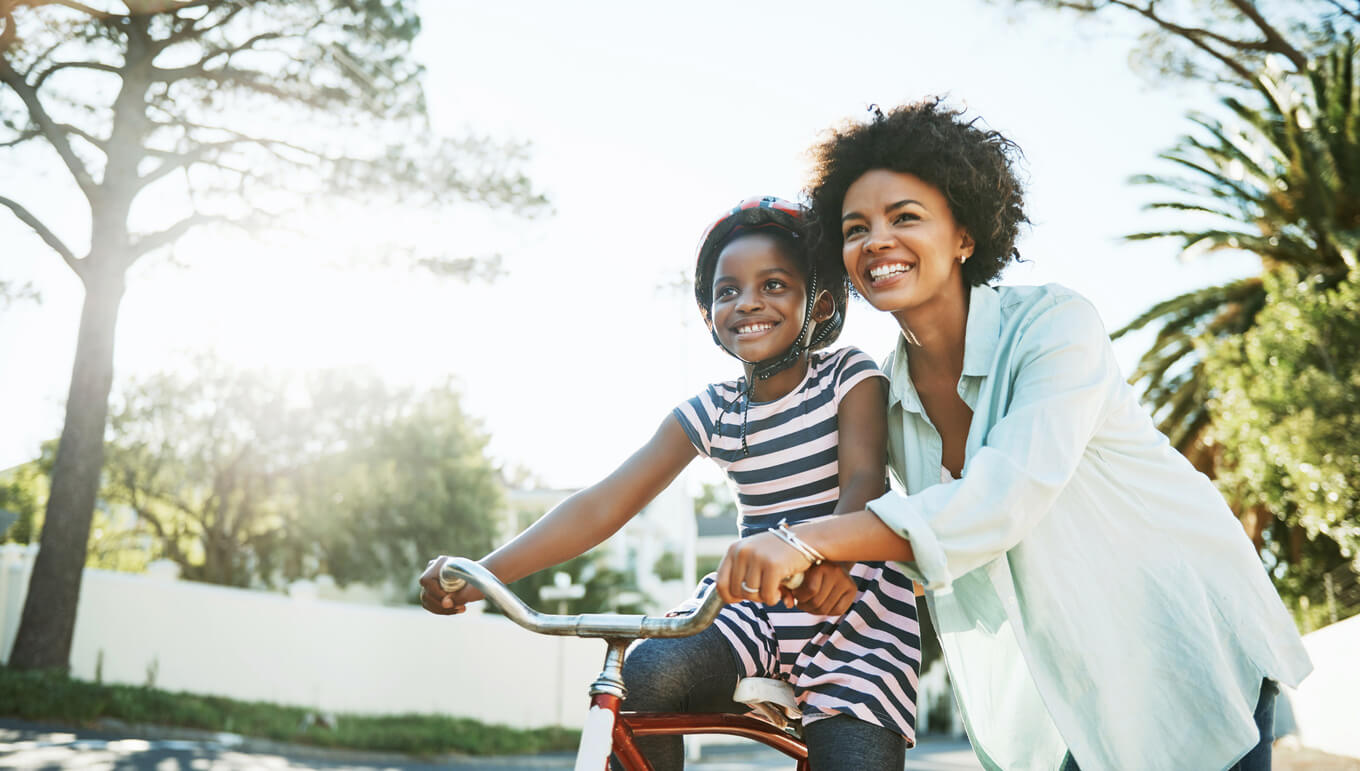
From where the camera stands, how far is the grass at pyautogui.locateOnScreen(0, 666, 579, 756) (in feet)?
39.8

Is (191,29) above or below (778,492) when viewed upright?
above

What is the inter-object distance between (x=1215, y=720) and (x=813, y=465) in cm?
85

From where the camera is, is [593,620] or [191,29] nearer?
[593,620]

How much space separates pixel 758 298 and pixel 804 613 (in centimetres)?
68

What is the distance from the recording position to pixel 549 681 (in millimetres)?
21609

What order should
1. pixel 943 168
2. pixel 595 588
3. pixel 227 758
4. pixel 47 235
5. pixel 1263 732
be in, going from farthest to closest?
pixel 595 588
pixel 47 235
pixel 227 758
pixel 943 168
pixel 1263 732

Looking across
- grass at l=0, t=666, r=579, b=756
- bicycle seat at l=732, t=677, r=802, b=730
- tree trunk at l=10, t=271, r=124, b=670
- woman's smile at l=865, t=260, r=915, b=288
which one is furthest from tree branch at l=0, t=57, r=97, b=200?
bicycle seat at l=732, t=677, r=802, b=730

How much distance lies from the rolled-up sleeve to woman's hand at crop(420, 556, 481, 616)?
34.9 inches

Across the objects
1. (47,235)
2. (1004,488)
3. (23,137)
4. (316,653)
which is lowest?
(316,653)

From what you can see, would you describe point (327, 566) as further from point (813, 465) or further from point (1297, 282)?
point (813, 465)

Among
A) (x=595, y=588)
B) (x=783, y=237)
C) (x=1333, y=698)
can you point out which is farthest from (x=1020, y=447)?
(x=595, y=588)

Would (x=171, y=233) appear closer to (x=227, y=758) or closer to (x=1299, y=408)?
(x=227, y=758)

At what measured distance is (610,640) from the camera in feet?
5.94

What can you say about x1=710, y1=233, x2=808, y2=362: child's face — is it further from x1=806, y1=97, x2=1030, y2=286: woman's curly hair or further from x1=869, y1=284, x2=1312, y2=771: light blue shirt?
x1=869, y1=284, x2=1312, y2=771: light blue shirt
